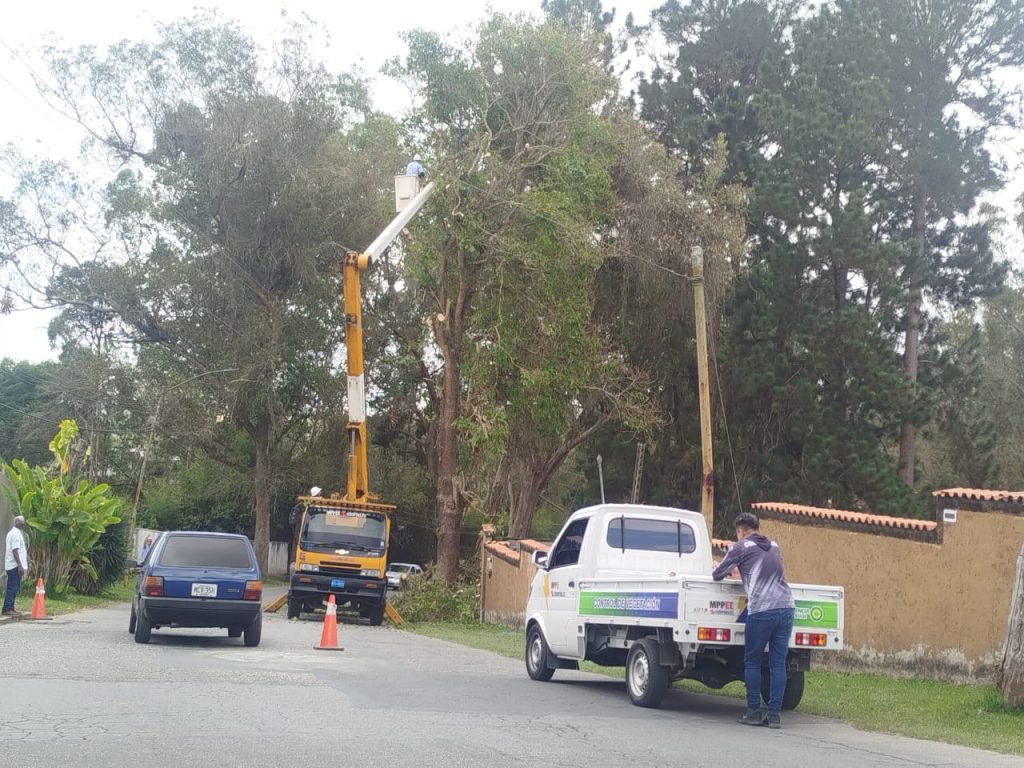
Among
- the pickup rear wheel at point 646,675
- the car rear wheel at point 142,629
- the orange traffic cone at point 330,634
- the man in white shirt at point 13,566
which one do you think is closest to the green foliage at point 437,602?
the man in white shirt at point 13,566

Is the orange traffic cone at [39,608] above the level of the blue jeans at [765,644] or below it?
below

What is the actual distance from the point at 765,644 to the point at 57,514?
21.1m

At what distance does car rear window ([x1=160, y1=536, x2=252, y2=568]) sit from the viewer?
17906mm

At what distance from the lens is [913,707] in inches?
527

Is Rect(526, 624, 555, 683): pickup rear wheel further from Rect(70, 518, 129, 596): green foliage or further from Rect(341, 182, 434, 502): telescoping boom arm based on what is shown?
Rect(70, 518, 129, 596): green foliage

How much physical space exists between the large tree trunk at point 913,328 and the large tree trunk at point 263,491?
2518 centimetres

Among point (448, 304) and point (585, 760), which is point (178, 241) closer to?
point (448, 304)

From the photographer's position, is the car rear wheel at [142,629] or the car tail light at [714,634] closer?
the car tail light at [714,634]

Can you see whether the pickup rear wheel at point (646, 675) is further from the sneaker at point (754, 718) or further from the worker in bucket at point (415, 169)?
the worker in bucket at point (415, 169)

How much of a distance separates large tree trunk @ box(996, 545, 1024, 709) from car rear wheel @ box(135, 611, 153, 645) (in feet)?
36.9

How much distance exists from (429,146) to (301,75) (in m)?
11.2

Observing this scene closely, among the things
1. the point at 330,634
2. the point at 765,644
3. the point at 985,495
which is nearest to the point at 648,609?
the point at 765,644

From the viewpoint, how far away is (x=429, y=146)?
3431cm

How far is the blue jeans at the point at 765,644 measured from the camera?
11.4 meters
